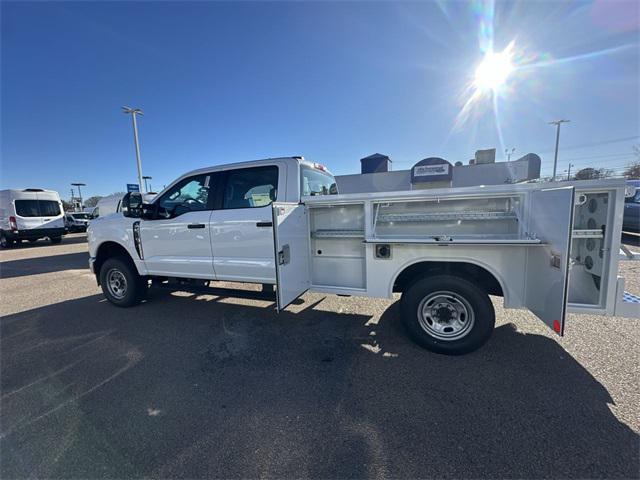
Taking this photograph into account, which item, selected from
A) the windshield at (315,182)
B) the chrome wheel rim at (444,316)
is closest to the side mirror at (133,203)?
the windshield at (315,182)

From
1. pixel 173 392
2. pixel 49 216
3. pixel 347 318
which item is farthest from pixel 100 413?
pixel 49 216

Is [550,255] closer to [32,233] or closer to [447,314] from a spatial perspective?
[447,314]

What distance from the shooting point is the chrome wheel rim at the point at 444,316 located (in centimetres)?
307

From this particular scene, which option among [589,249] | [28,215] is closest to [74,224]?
[28,215]

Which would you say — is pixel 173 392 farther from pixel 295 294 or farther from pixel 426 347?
pixel 426 347

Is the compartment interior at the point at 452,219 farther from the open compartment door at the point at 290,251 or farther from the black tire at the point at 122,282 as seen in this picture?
the black tire at the point at 122,282

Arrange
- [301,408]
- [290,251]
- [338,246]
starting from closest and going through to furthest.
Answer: [301,408] < [290,251] < [338,246]

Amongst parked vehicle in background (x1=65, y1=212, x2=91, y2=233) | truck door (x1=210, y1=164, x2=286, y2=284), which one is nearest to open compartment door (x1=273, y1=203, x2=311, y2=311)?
truck door (x1=210, y1=164, x2=286, y2=284)

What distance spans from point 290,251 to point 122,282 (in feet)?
11.7

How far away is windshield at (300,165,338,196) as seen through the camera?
3879 mm

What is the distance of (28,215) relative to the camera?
1382 centimetres

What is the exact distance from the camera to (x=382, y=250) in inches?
130

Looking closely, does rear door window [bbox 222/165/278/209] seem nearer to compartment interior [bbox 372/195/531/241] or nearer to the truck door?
the truck door

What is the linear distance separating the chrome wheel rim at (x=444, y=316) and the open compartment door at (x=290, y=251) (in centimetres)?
147
